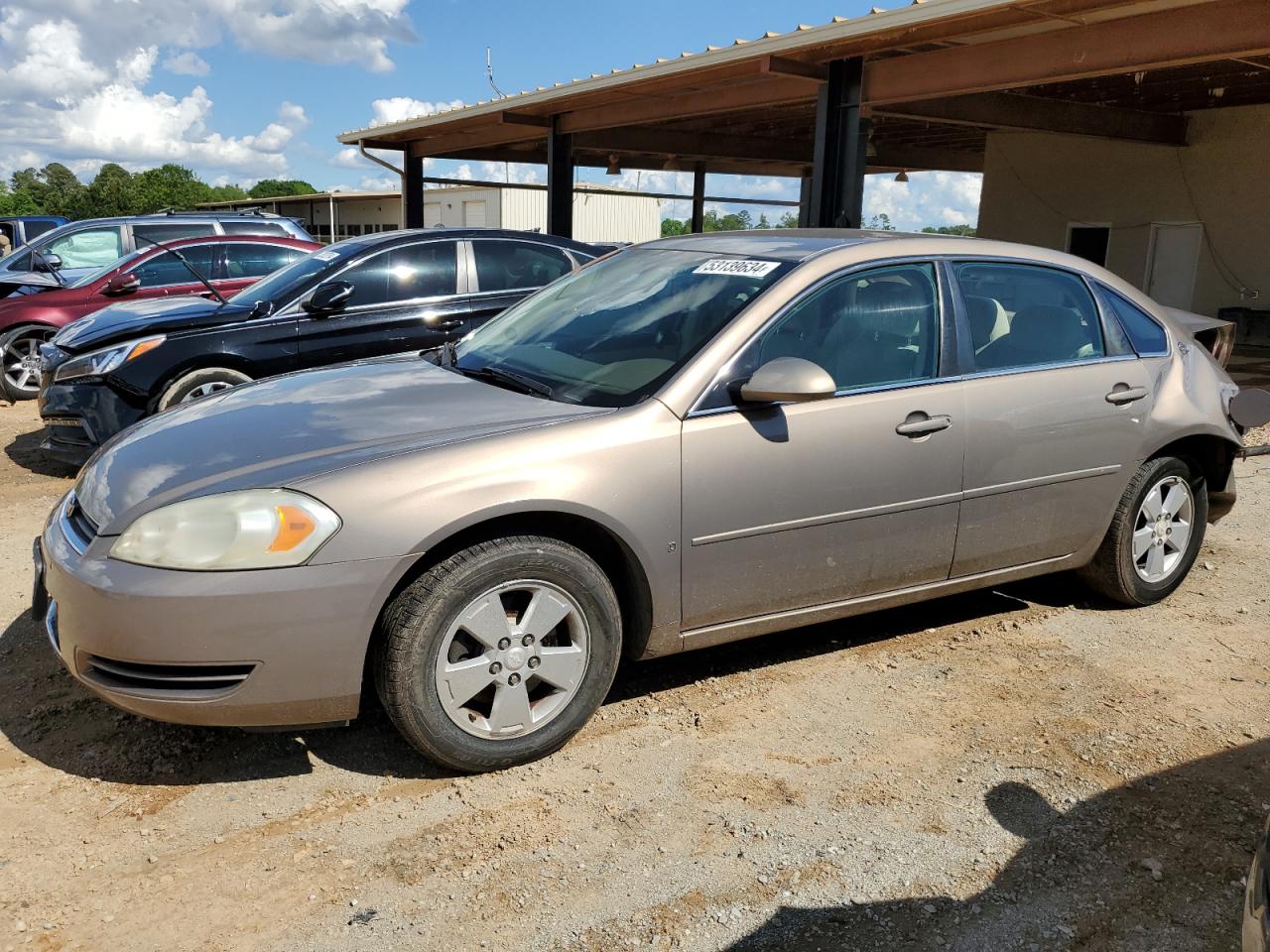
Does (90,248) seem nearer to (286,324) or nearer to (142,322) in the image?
(142,322)

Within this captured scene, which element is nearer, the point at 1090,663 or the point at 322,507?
the point at 322,507

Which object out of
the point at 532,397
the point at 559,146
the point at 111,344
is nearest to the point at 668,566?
the point at 532,397

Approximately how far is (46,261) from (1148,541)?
36.6 ft

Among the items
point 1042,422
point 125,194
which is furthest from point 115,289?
point 125,194

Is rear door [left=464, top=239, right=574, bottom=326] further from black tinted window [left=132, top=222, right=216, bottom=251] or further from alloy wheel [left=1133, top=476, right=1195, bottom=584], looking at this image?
black tinted window [left=132, top=222, right=216, bottom=251]

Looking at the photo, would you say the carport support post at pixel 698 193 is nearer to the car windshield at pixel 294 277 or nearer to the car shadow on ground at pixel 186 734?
the car windshield at pixel 294 277

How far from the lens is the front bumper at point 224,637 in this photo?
111 inches

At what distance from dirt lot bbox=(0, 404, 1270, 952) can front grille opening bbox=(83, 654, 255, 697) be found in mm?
400

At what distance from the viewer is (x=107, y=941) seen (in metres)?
2.48

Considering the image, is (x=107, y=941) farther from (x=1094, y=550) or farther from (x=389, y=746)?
(x=1094, y=550)

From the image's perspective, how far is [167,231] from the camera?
1234 centimetres

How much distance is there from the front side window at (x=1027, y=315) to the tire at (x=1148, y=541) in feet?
2.12

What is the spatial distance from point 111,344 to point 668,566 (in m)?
5.24

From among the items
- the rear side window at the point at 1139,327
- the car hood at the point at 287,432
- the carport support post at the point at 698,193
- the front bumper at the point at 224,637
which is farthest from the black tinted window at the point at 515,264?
the carport support post at the point at 698,193
